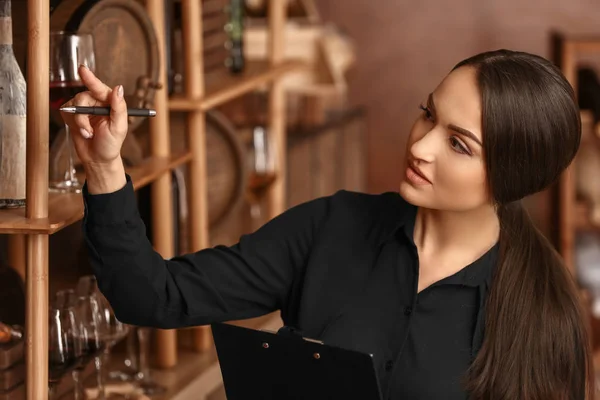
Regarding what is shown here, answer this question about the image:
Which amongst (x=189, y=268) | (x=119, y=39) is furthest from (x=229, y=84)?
(x=189, y=268)

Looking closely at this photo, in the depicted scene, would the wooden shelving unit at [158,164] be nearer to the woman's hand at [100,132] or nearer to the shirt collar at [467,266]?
the woman's hand at [100,132]

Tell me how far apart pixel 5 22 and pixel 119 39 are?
0.33 metres

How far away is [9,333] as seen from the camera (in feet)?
4.68

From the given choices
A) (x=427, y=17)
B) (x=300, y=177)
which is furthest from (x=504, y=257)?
(x=427, y=17)

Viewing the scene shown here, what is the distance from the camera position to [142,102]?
1745mm

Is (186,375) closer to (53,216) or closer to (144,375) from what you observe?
(144,375)

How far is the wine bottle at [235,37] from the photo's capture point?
8.30 feet

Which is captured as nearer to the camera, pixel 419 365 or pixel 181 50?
pixel 419 365

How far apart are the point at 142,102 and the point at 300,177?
4.96 feet

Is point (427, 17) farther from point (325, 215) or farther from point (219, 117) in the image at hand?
point (325, 215)

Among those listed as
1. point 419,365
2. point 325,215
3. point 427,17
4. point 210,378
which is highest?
point 427,17

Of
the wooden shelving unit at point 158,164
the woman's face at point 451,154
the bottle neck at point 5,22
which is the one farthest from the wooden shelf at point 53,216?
the woman's face at point 451,154

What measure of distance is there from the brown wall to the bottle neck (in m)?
3.11

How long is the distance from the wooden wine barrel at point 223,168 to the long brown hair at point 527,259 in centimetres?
92
